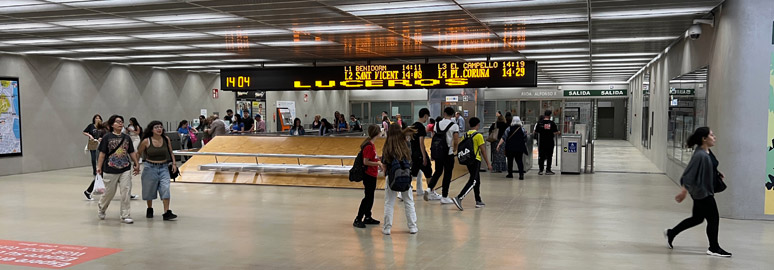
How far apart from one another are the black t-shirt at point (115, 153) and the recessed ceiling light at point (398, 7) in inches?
137

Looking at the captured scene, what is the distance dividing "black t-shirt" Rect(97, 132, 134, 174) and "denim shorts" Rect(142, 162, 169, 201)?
28cm

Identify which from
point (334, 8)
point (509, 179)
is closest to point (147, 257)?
point (334, 8)

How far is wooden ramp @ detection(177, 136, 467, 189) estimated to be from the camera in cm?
1221

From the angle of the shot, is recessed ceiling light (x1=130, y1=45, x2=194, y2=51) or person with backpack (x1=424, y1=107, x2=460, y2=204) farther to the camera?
recessed ceiling light (x1=130, y1=45, x2=194, y2=51)

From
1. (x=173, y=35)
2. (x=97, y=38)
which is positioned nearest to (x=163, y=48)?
(x=97, y=38)

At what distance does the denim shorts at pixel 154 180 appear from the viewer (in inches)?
327

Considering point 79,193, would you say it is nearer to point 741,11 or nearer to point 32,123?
point 32,123

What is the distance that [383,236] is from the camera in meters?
7.16

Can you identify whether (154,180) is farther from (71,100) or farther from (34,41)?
(71,100)

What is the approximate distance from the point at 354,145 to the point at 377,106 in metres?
17.5

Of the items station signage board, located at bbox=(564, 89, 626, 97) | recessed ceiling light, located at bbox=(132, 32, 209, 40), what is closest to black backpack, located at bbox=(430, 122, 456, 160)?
recessed ceiling light, located at bbox=(132, 32, 209, 40)

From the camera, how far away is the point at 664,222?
8.14 m

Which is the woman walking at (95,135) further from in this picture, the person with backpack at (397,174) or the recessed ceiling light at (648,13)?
the recessed ceiling light at (648,13)

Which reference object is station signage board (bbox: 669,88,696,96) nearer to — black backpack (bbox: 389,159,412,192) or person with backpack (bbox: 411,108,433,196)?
person with backpack (bbox: 411,108,433,196)
